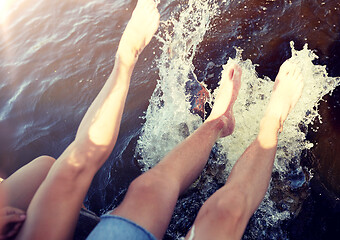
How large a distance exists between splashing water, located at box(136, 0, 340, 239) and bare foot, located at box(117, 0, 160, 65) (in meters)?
0.76

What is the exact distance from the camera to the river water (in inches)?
86.4

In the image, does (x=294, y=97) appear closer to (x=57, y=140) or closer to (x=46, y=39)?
(x=57, y=140)

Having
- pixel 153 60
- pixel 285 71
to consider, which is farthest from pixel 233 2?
pixel 285 71

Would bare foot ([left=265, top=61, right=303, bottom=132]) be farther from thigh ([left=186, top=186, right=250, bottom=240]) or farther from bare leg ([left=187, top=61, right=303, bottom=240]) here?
thigh ([left=186, top=186, right=250, bottom=240])

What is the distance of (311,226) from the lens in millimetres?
1960

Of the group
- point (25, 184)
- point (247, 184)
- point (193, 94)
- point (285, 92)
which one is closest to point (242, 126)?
point (285, 92)

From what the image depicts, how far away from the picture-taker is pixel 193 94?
307 cm

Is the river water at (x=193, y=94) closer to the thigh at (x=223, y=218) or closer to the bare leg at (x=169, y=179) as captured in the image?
the bare leg at (x=169, y=179)

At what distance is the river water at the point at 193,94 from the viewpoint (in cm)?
220

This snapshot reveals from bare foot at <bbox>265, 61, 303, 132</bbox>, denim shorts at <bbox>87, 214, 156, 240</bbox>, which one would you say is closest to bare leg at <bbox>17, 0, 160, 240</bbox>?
denim shorts at <bbox>87, 214, 156, 240</bbox>

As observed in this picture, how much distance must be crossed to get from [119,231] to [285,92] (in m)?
1.86

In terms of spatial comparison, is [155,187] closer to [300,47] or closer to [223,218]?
[223,218]

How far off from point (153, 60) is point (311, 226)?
2.77m

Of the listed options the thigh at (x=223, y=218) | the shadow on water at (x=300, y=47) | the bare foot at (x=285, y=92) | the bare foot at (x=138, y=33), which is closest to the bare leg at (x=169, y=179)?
the thigh at (x=223, y=218)
